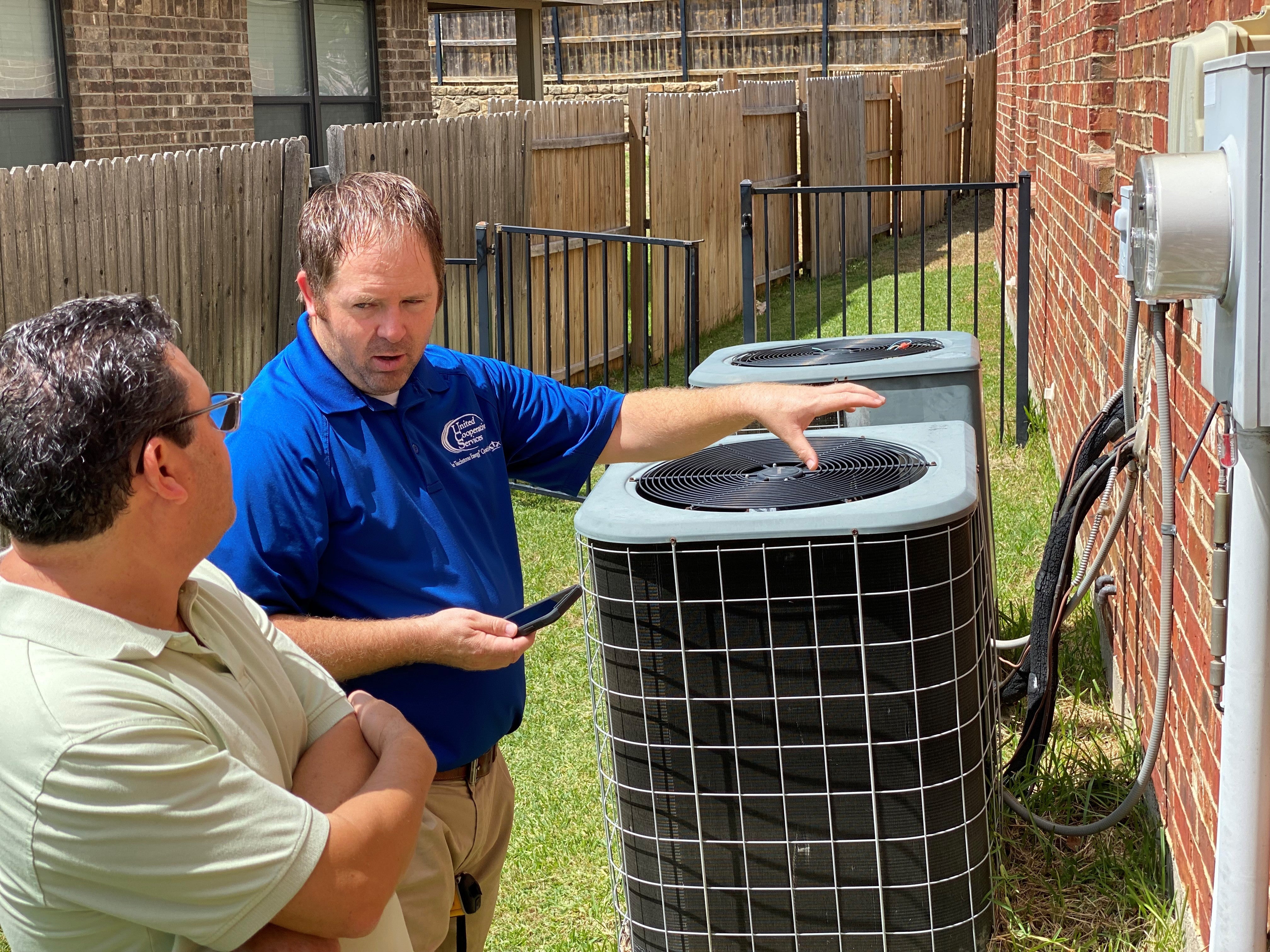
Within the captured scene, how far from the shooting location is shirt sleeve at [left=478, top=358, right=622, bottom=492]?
2883 mm

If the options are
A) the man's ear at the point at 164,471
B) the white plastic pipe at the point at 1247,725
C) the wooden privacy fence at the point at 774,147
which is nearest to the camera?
the man's ear at the point at 164,471

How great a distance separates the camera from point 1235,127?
6.26 feet

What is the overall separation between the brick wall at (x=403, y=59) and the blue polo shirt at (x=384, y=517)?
10.5 m

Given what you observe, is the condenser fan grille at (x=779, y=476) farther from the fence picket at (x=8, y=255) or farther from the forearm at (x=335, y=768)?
the fence picket at (x=8, y=255)

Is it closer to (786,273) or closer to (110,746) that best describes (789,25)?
(786,273)

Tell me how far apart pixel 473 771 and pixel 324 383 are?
2.63 ft

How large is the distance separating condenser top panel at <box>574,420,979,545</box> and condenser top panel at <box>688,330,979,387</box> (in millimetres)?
697

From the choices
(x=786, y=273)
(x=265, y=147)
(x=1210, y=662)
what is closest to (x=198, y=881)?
(x=1210, y=662)

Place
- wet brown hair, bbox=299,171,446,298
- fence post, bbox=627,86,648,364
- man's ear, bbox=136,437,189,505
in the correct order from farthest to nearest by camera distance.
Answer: fence post, bbox=627,86,648,364 → wet brown hair, bbox=299,171,446,298 → man's ear, bbox=136,437,189,505

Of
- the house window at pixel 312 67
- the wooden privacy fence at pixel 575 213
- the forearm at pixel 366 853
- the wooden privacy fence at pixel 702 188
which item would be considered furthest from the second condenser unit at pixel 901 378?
the house window at pixel 312 67

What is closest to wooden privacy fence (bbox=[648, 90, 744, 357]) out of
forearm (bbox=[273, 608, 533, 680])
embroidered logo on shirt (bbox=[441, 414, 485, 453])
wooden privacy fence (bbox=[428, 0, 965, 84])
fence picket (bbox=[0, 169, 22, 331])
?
fence picket (bbox=[0, 169, 22, 331])

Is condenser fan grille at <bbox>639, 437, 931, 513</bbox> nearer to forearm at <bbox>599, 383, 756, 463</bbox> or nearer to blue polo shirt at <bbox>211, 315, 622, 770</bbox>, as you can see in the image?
forearm at <bbox>599, 383, 756, 463</bbox>

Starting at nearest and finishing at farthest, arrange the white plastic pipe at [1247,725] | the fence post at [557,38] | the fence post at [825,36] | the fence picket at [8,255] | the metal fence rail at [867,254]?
the white plastic pipe at [1247,725], the fence picket at [8,255], the metal fence rail at [867,254], the fence post at [825,36], the fence post at [557,38]

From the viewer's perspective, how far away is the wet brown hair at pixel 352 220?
2414 millimetres
